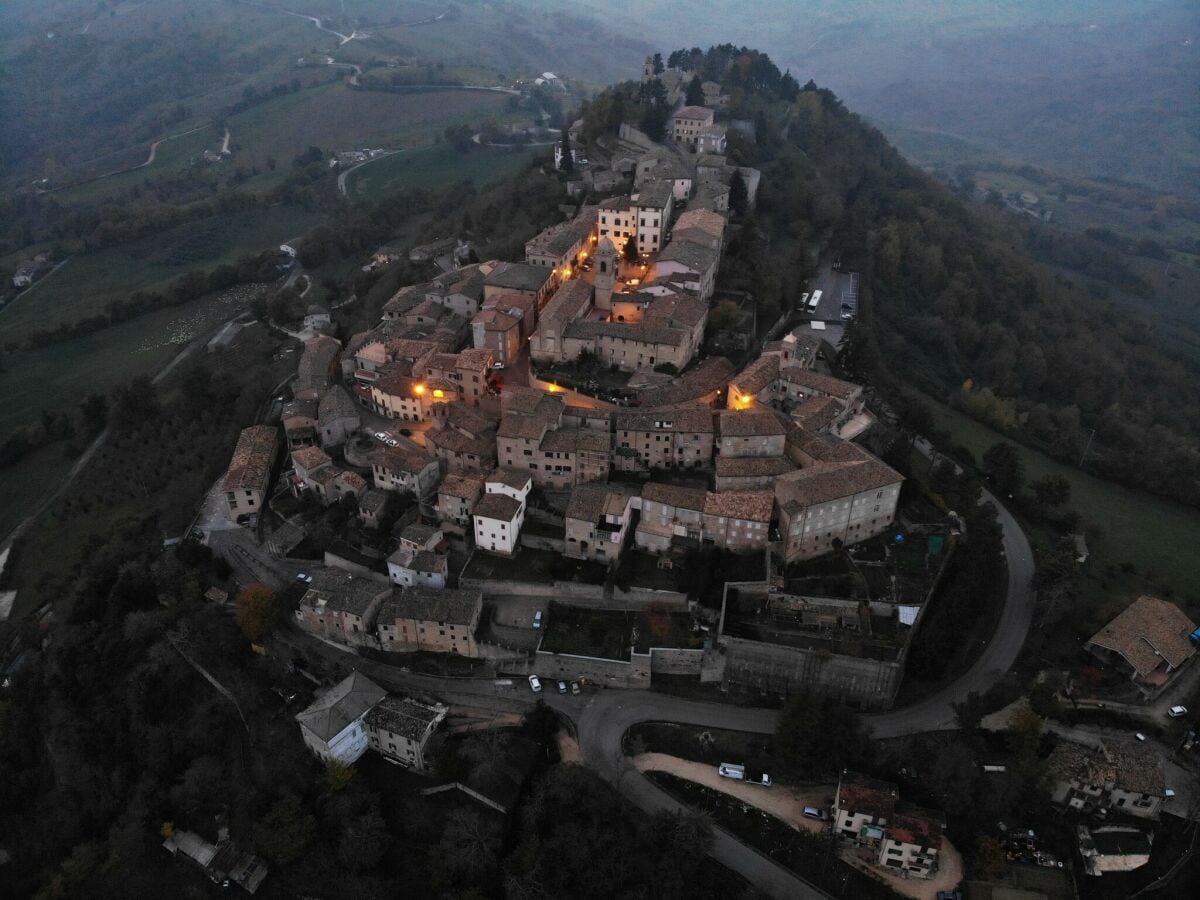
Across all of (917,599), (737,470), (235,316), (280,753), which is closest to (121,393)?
(235,316)

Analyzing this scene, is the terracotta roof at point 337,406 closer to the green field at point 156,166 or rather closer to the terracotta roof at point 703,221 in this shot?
the terracotta roof at point 703,221

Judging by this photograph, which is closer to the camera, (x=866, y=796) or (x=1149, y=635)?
(x=866, y=796)

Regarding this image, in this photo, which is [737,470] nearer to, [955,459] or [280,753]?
[955,459]

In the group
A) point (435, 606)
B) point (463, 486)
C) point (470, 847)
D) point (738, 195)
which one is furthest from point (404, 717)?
point (738, 195)

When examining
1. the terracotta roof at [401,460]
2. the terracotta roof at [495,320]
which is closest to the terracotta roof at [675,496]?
the terracotta roof at [401,460]

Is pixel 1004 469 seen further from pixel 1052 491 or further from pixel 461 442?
pixel 461 442

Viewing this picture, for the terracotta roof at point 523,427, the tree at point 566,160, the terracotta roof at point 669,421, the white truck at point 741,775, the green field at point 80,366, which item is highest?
the tree at point 566,160
